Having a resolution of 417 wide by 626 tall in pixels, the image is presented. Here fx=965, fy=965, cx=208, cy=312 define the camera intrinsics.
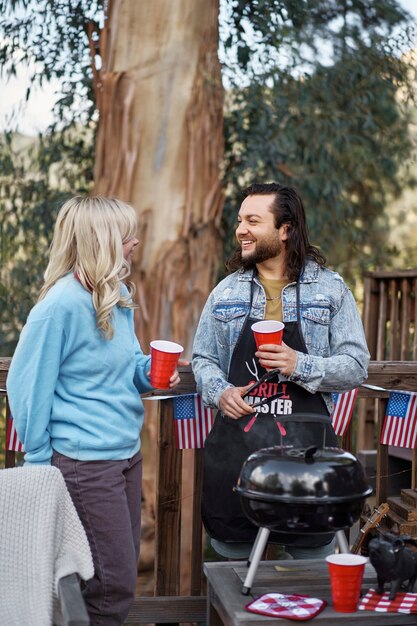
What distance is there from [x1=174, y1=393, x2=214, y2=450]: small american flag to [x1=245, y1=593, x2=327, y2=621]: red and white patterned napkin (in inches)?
44.0

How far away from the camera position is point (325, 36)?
9625 millimetres

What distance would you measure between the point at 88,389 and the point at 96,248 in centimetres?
44

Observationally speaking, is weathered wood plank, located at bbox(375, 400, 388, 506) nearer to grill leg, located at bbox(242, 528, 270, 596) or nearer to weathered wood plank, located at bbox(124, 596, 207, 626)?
weathered wood plank, located at bbox(124, 596, 207, 626)

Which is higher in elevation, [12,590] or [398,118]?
[398,118]

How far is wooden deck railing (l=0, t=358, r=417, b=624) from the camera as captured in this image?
12.4 ft

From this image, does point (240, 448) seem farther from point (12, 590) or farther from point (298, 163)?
point (298, 163)

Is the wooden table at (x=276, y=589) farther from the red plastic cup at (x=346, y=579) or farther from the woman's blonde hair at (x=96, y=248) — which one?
the woman's blonde hair at (x=96, y=248)

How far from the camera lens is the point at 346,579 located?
8.59 feet

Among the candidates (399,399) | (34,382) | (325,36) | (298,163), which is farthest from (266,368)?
(325,36)

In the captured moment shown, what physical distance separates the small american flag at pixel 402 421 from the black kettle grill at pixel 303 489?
3.99 ft

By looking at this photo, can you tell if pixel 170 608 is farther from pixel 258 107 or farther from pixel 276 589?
pixel 258 107

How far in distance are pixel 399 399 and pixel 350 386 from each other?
753mm

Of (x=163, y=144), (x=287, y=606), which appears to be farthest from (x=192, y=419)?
(x=163, y=144)

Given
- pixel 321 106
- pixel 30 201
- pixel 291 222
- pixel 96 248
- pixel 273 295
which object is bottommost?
pixel 273 295
